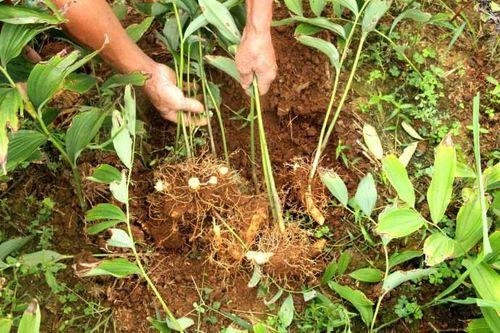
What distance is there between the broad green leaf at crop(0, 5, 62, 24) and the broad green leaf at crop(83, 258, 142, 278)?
471 mm

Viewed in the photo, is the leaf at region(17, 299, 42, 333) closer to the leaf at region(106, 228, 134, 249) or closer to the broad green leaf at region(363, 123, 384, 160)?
the leaf at region(106, 228, 134, 249)

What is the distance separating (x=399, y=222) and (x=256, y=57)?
18.6 inches

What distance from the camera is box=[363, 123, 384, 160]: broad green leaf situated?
4.68 feet

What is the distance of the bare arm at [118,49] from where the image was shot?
128cm

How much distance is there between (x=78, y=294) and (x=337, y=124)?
758mm

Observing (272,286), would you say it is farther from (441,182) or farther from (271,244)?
(441,182)

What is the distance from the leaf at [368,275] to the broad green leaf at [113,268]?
1.58ft

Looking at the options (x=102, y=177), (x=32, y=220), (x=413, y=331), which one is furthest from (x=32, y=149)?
(x=413, y=331)

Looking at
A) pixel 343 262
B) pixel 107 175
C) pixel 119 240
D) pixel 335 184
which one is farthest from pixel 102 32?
pixel 343 262

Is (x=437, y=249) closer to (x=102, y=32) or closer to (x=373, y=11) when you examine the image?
(x=373, y=11)

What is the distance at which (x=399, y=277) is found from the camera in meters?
1.25

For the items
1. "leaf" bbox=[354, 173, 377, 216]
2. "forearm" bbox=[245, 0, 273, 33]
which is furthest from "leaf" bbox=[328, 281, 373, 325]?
"forearm" bbox=[245, 0, 273, 33]

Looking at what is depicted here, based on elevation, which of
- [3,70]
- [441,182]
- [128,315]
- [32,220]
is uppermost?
[3,70]

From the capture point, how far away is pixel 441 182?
113cm
